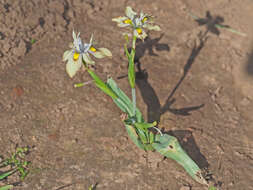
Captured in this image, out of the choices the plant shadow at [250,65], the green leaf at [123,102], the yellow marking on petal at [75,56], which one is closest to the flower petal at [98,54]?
the yellow marking on petal at [75,56]

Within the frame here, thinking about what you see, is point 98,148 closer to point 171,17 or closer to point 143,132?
point 143,132

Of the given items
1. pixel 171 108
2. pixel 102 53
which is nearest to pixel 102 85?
pixel 102 53

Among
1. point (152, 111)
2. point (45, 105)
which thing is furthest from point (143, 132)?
point (45, 105)

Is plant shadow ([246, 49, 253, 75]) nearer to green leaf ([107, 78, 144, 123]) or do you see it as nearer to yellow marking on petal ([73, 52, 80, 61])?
green leaf ([107, 78, 144, 123])

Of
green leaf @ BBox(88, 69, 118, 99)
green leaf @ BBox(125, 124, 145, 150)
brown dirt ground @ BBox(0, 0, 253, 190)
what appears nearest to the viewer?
green leaf @ BBox(88, 69, 118, 99)

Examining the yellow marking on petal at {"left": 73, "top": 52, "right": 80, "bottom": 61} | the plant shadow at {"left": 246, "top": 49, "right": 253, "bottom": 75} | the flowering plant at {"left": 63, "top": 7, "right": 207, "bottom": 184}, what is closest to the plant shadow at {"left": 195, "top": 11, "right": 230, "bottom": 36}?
the plant shadow at {"left": 246, "top": 49, "right": 253, "bottom": 75}
